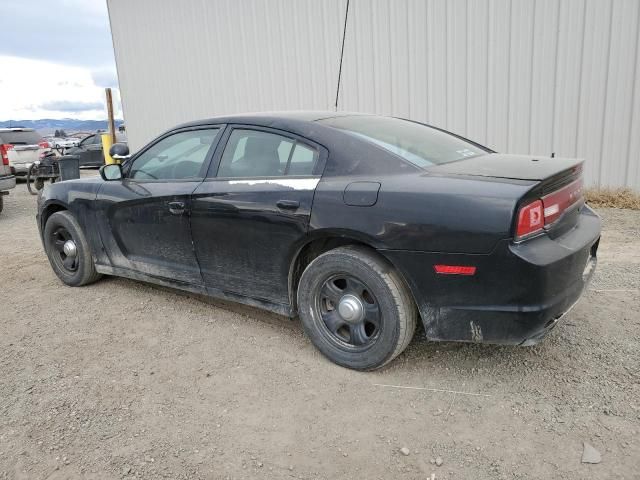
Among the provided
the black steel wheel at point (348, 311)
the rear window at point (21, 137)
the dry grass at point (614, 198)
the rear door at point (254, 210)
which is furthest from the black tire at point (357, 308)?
the rear window at point (21, 137)

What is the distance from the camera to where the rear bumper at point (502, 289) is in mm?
2451

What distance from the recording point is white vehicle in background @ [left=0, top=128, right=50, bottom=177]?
13.8m

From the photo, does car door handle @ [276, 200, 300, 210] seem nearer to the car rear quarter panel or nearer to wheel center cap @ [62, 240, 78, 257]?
the car rear quarter panel

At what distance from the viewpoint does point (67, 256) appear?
4.75m

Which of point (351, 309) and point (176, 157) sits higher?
point (176, 157)

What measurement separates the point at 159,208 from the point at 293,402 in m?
1.82

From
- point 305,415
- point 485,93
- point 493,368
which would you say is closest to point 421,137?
point 493,368

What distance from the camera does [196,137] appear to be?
151 inches

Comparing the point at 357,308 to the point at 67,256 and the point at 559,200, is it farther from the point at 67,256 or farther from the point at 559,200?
the point at 67,256

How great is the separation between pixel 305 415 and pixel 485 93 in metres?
6.36

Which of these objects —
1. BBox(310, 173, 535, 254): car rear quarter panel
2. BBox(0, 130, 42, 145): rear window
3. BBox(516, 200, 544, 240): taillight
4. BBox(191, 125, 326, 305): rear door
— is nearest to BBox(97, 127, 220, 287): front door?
BBox(191, 125, 326, 305): rear door

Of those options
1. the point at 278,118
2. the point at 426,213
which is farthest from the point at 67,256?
the point at 426,213

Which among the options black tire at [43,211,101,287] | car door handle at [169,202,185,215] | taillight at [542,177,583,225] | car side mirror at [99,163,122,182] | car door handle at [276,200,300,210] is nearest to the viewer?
taillight at [542,177,583,225]

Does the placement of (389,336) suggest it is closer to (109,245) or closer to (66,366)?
(66,366)
